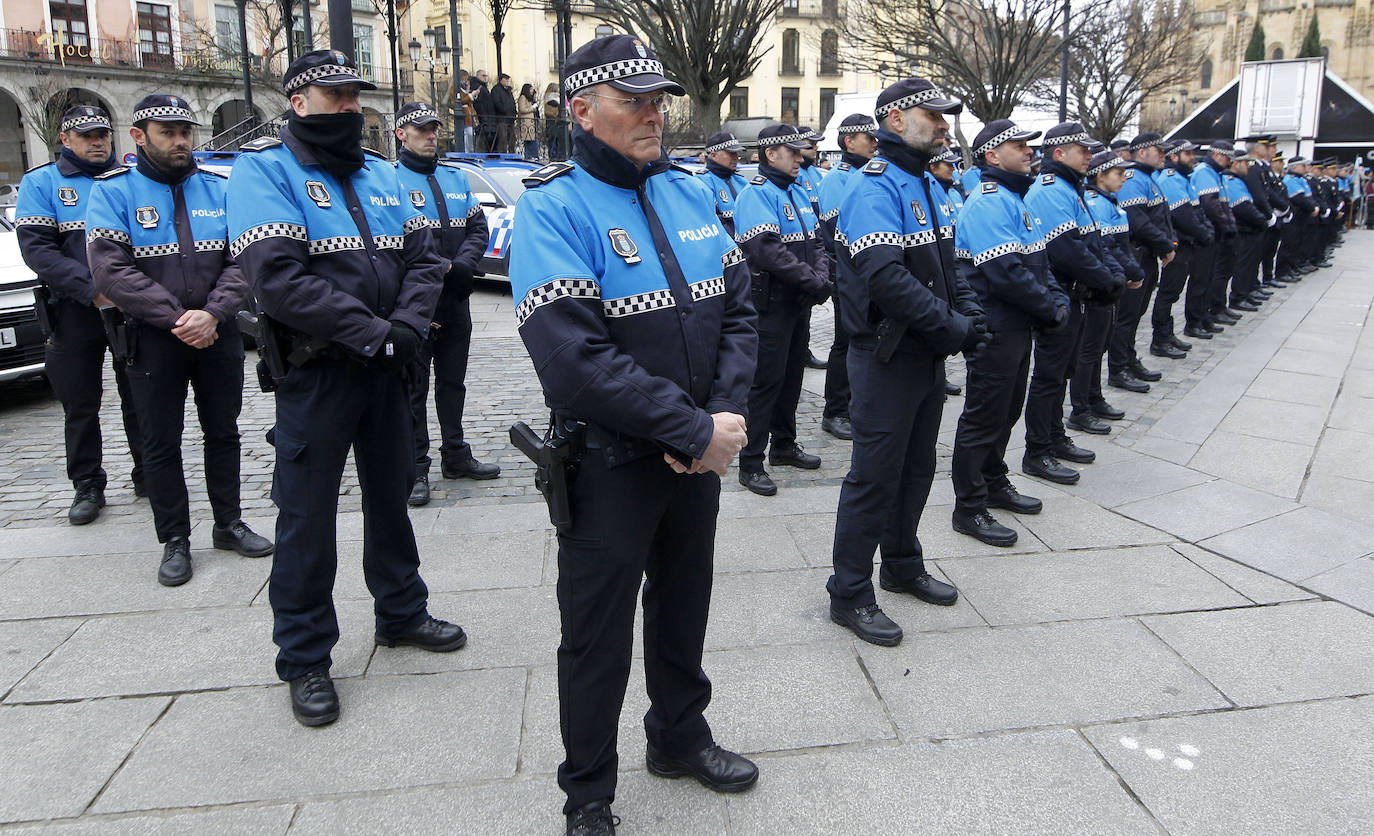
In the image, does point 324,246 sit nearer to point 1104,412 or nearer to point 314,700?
point 314,700

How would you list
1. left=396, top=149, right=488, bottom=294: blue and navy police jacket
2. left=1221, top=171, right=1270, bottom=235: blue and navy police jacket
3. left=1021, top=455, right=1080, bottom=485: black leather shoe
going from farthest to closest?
left=1221, top=171, right=1270, bottom=235: blue and navy police jacket → left=1021, top=455, right=1080, bottom=485: black leather shoe → left=396, top=149, right=488, bottom=294: blue and navy police jacket

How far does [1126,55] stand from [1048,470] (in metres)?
35.2

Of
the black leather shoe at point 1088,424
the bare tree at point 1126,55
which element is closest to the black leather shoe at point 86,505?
the black leather shoe at point 1088,424

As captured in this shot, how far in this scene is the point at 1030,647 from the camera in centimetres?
378

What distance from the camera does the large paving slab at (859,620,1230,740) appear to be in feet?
10.8

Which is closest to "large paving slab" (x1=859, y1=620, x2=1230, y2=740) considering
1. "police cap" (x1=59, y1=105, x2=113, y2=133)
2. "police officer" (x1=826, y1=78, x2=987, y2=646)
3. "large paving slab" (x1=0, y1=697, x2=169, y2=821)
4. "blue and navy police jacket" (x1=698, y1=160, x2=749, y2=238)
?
"police officer" (x1=826, y1=78, x2=987, y2=646)

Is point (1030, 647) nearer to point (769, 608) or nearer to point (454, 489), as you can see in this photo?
point (769, 608)

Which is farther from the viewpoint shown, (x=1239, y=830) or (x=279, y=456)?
(x=279, y=456)

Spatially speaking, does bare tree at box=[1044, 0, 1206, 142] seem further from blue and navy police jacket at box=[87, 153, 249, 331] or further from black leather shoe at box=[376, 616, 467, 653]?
black leather shoe at box=[376, 616, 467, 653]

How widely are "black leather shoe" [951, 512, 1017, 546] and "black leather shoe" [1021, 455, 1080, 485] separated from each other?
3.47ft

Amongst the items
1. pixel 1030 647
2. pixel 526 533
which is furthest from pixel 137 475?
pixel 1030 647

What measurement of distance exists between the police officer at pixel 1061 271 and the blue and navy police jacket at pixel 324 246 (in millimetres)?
3953

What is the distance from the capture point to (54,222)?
17.5 ft

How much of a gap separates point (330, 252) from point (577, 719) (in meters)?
1.89
